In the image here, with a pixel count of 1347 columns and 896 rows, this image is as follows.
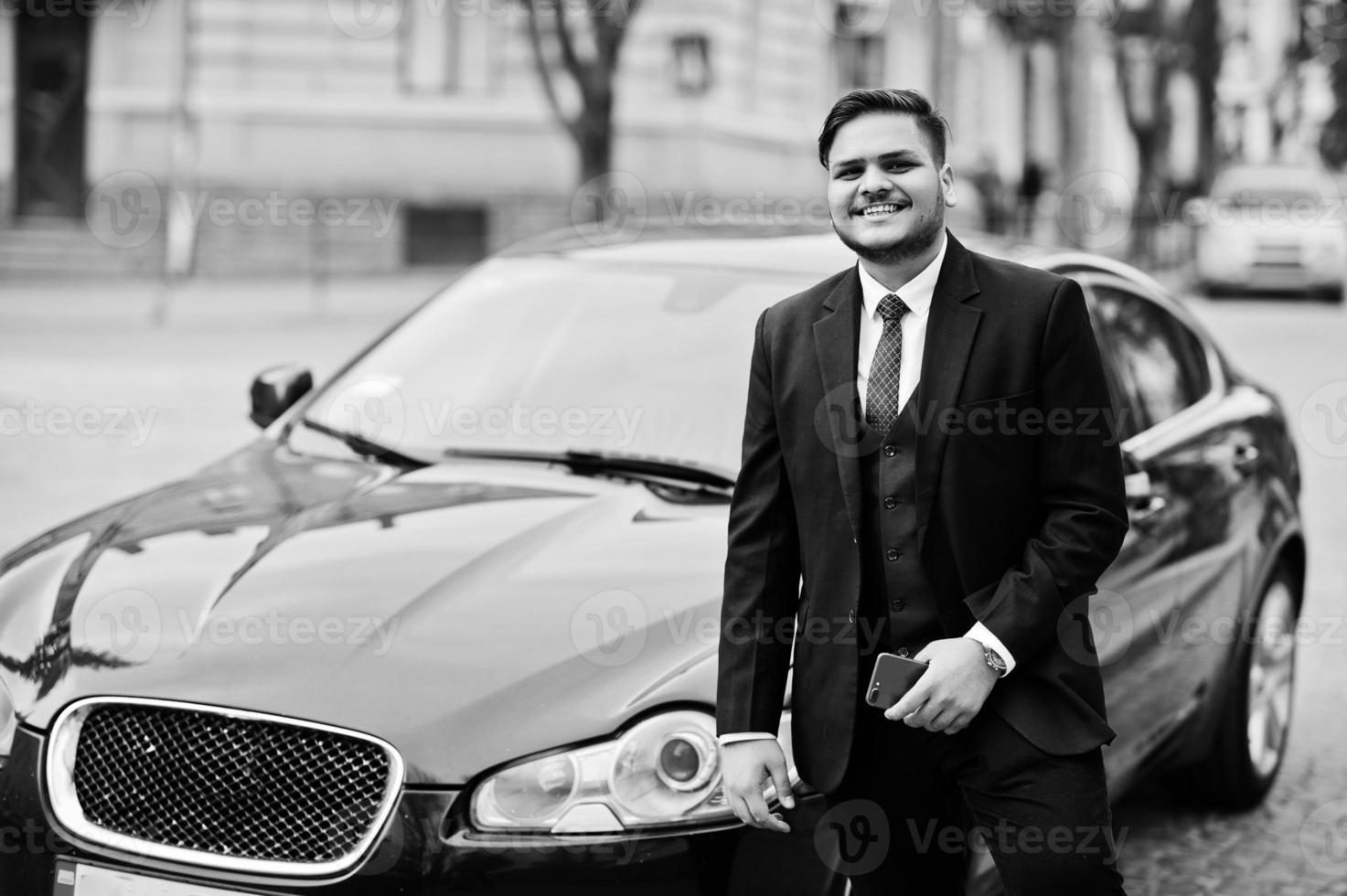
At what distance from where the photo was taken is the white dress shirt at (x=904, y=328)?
108 inches

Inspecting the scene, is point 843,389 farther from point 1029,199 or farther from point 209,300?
point 1029,199

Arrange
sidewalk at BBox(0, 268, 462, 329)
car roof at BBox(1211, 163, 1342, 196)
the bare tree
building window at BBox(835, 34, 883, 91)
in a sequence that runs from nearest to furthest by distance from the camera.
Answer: the bare tree → sidewalk at BBox(0, 268, 462, 329) → car roof at BBox(1211, 163, 1342, 196) → building window at BBox(835, 34, 883, 91)

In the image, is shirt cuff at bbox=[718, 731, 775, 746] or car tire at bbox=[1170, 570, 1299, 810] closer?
shirt cuff at bbox=[718, 731, 775, 746]

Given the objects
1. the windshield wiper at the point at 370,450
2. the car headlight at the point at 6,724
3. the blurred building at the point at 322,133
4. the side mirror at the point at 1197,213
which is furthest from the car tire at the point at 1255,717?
the side mirror at the point at 1197,213

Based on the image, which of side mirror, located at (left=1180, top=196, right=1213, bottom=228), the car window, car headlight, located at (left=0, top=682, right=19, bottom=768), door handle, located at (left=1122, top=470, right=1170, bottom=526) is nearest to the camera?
car headlight, located at (left=0, top=682, right=19, bottom=768)

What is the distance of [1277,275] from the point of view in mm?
24938

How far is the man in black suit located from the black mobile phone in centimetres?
2

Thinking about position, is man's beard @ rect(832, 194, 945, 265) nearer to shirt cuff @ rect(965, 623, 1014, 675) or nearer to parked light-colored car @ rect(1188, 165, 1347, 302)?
shirt cuff @ rect(965, 623, 1014, 675)

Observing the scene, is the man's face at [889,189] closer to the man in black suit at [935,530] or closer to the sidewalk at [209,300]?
the man in black suit at [935,530]

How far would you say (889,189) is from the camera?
2.65m

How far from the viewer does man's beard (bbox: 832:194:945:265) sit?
2.67 meters

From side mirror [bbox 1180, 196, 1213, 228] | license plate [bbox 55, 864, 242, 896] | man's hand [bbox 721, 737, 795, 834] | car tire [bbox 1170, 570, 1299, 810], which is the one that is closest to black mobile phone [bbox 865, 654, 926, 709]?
man's hand [bbox 721, 737, 795, 834]

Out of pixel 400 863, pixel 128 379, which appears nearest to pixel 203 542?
pixel 400 863

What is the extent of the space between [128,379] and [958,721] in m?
13.1
